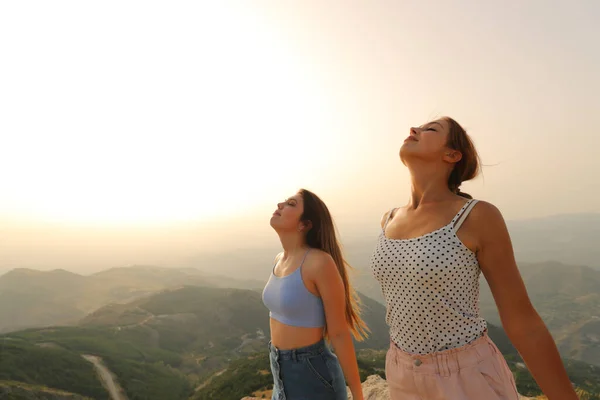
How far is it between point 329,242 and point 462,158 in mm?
2162

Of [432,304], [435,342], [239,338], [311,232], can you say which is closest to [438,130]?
[432,304]

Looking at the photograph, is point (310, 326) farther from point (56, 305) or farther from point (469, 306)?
point (56, 305)

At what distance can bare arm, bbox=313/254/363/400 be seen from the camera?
3803 millimetres

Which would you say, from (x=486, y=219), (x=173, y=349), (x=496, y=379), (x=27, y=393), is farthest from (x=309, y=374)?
(x=173, y=349)

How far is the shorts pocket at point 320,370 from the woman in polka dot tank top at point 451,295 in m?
1.34

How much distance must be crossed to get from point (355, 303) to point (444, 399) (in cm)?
236

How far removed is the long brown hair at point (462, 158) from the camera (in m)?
2.70

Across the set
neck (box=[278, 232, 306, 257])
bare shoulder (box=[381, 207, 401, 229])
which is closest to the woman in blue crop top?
neck (box=[278, 232, 306, 257])

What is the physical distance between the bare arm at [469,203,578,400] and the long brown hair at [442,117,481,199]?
57 centimetres

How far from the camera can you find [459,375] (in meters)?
2.26

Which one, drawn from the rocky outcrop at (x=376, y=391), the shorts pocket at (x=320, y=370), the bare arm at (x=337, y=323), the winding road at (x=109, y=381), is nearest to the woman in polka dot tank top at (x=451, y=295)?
the bare arm at (x=337, y=323)

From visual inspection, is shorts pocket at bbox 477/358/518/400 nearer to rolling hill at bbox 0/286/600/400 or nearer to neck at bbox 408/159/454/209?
neck at bbox 408/159/454/209

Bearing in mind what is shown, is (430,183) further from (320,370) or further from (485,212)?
(320,370)

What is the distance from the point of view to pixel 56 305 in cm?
13938
